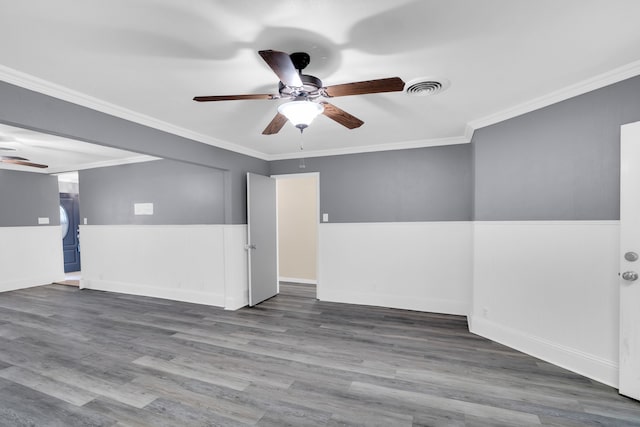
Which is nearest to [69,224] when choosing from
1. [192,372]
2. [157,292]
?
[157,292]

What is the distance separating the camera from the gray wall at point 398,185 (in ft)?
13.3

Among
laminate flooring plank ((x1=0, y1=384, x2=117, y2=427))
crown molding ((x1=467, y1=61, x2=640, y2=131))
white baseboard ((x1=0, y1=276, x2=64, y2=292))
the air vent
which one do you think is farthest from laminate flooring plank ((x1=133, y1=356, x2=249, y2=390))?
white baseboard ((x1=0, y1=276, x2=64, y2=292))

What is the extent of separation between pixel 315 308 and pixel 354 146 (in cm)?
251

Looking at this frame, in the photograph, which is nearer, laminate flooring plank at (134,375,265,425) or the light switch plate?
laminate flooring plank at (134,375,265,425)

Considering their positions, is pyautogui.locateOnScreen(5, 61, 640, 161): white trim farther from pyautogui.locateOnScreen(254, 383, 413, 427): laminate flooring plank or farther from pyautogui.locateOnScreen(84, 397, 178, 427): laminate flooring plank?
pyautogui.locateOnScreen(254, 383, 413, 427): laminate flooring plank

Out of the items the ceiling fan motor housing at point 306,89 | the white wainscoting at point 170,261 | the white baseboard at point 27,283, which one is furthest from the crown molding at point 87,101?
the white baseboard at point 27,283

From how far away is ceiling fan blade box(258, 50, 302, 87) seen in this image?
4.67 ft

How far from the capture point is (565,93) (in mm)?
2559

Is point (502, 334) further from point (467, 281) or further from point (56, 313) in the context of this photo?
point (56, 313)

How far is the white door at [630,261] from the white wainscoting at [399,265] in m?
1.79

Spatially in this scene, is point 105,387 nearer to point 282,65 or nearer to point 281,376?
point 281,376

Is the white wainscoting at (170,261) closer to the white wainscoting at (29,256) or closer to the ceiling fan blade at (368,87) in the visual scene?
the white wainscoting at (29,256)

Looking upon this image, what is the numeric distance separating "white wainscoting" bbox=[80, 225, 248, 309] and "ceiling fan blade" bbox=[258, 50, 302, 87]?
311 centimetres

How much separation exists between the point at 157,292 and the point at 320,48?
4.95m
